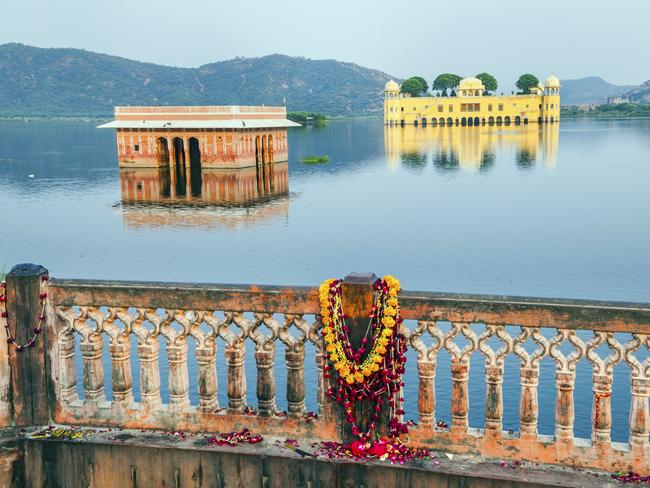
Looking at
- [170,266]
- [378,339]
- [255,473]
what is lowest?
[170,266]

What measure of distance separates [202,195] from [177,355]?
155 ft

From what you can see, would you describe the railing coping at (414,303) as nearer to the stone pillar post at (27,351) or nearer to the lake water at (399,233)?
the stone pillar post at (27,351)

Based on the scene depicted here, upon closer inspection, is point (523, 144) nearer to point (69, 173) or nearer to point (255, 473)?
point (69, 173)

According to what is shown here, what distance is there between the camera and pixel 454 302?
5715 millimetres

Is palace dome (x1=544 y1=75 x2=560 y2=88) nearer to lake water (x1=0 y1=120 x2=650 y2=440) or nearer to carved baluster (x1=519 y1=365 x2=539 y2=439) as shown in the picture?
lake water (x1=0 y1=120 x2=650 y2=440)

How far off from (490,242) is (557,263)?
4.94m

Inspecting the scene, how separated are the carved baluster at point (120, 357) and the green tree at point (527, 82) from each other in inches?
7222

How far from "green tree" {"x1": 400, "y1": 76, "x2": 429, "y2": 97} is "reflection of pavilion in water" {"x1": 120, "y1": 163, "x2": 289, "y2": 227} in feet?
394

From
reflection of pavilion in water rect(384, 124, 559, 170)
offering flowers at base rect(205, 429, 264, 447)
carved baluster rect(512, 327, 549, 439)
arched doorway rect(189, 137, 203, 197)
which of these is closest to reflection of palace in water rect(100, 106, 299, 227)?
arched doorway rect(189, 137, 203, 197)

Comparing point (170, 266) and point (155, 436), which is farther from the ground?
point (155, 436)

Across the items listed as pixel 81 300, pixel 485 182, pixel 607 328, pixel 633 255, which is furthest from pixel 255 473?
pixel 485 182

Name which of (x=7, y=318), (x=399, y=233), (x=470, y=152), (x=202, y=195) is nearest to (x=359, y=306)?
(x=7, y=318)

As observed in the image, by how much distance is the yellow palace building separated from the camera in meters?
169

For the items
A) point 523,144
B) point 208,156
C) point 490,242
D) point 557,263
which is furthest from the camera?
point 523,144
